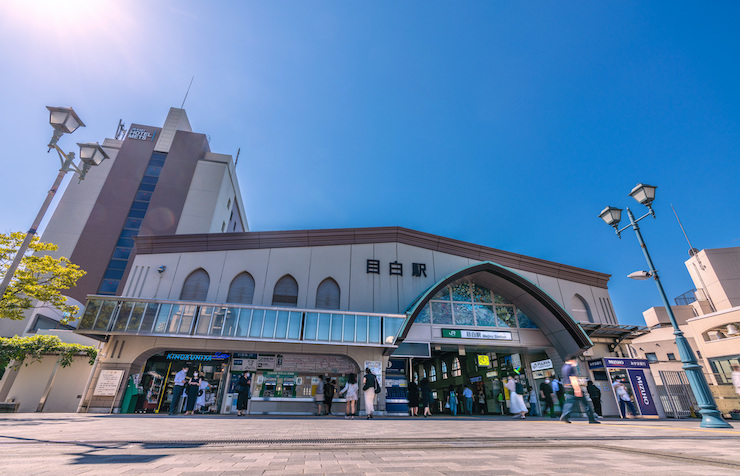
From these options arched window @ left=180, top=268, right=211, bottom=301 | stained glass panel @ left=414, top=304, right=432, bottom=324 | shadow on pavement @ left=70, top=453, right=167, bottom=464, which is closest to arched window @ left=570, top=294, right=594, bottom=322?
stained glass panel @ left=414, top=304, right=432, bottom=324

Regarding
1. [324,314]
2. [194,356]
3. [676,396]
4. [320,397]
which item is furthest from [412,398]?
[676,396]

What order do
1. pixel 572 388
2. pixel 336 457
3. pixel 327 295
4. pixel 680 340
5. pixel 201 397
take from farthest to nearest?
pixel 327 295 → pixel 201 397 → pixel 572 388 → pixel 680 340 → pixel 336 457

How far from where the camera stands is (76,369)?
17422mm

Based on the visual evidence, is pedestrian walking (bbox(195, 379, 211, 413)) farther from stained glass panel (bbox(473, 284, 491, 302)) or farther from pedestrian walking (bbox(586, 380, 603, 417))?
pedestrian walking (bbox(586, 380, 603, 417))

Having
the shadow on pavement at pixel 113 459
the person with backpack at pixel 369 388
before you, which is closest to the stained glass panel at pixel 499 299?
the person with backpack at pixel 369 388

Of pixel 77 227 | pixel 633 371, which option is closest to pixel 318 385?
pixel 633 371

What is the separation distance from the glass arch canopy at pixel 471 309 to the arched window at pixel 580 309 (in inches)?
137

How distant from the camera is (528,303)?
60.1ft

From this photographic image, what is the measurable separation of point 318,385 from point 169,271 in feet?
30.5

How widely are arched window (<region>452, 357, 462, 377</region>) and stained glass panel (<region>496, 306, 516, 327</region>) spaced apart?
5300 millimetres

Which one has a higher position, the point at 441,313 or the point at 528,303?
the point at 528,303

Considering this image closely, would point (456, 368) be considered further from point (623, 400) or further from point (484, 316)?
point (623, 400)

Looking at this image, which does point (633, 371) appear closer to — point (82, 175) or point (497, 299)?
point (497, 299)

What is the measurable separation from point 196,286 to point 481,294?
15.3m
